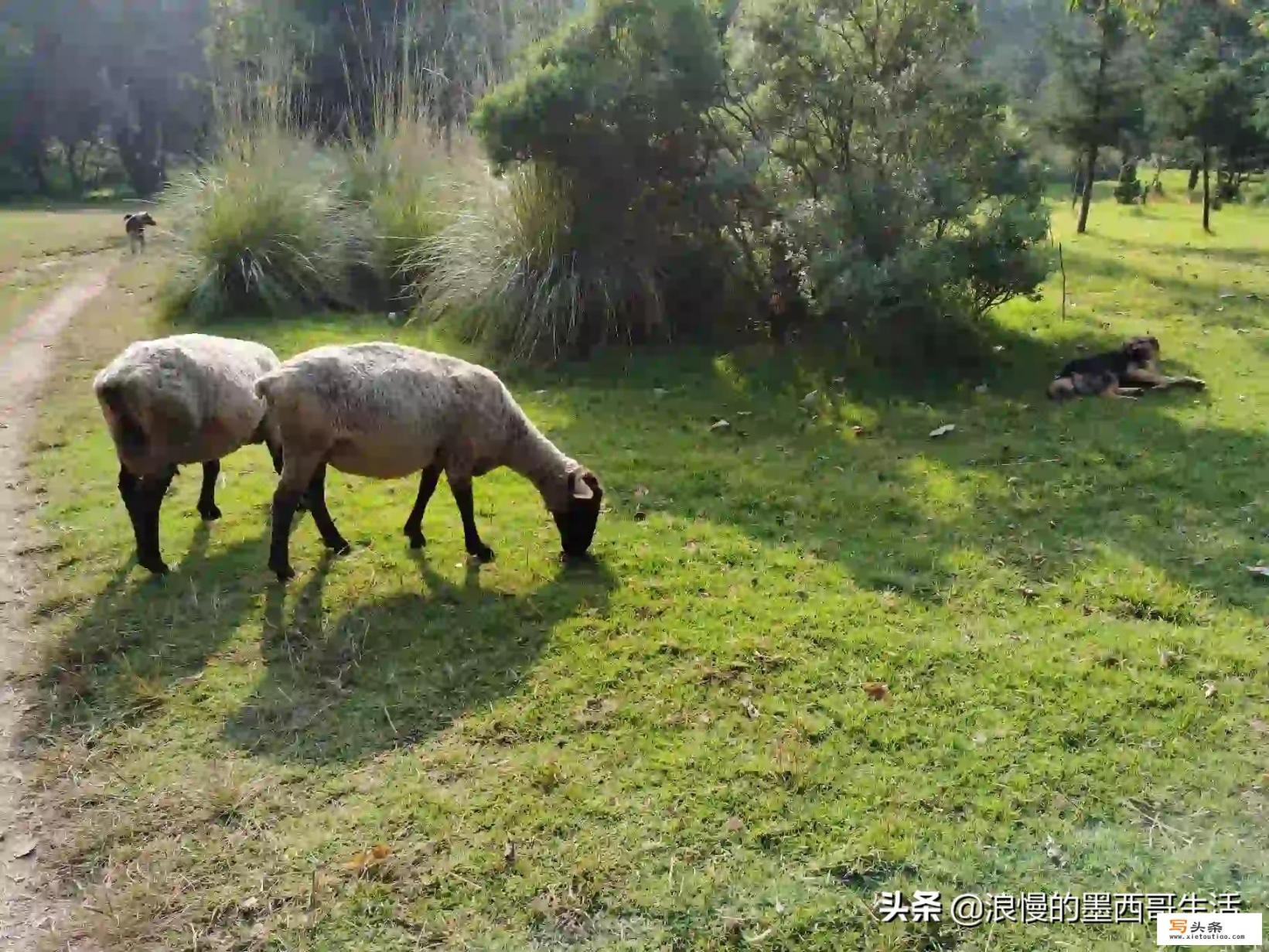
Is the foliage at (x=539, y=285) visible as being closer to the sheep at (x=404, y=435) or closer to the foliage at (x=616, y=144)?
the foliage at (x=616, y=144)

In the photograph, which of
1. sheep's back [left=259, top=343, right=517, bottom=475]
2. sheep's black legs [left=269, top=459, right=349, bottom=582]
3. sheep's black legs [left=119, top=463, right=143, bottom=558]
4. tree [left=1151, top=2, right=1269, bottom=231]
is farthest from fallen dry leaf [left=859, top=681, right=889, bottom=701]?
tree [left=1151, top=2, right=1269, bottom=231]

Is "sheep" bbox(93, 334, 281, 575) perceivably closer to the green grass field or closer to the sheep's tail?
the sheep's tail

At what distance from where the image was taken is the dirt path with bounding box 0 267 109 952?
12.2ft

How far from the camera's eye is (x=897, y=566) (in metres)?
6.12

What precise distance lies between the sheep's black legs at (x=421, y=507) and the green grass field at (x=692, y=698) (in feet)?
0.47

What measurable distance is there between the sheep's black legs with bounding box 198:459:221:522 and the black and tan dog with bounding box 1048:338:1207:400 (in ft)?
24.0

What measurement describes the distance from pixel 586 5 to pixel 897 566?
7.95m

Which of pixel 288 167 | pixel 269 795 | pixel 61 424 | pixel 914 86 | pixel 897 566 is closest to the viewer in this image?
pixel 269 795

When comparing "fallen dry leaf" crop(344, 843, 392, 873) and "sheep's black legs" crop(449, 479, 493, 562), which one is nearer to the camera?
"fallen dry leaf" crop(344, 843, 392, 873)

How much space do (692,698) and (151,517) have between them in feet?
12.4

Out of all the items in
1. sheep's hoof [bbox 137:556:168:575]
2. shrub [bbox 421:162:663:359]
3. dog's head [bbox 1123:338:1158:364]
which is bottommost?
sheep's hoof [bbox 137:556:168:575]

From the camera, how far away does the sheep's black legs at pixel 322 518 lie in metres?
6.33

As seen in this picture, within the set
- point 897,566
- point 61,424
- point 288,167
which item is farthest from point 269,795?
point 288,167

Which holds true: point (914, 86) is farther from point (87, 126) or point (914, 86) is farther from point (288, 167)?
point (87, 126)
